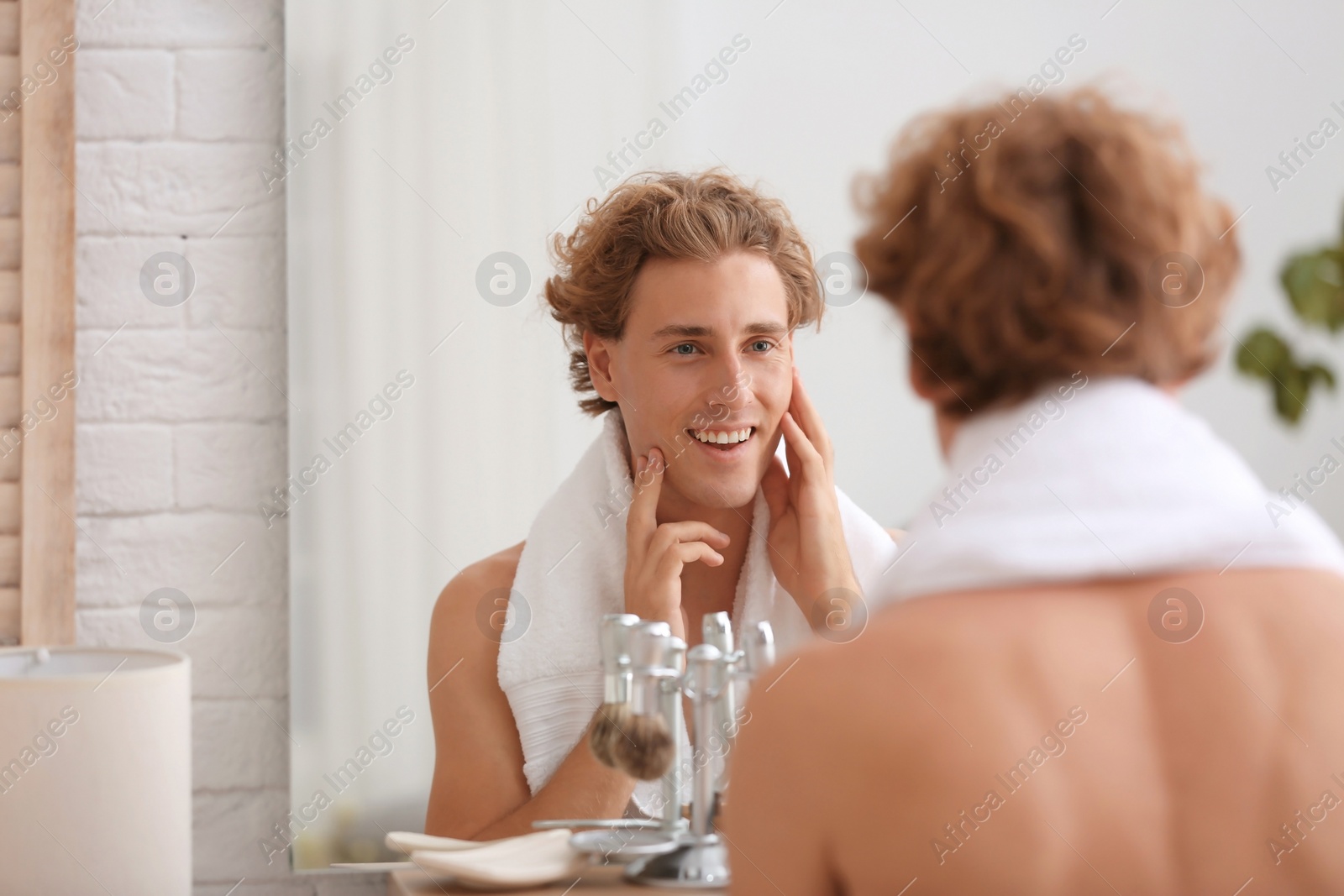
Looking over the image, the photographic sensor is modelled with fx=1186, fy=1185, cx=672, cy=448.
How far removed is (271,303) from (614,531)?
51 cm

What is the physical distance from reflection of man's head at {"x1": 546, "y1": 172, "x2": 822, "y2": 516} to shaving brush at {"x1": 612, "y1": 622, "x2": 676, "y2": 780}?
44 cm

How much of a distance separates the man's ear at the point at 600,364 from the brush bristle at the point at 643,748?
1.96ft

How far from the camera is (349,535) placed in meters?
1.48

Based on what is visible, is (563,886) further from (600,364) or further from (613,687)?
(600,364)

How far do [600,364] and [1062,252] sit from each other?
34.8 inches

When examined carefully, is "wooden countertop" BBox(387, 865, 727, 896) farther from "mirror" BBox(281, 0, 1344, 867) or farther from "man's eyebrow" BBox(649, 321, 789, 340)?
"man's eyebrow" BBox(649, 321, 789, 340)

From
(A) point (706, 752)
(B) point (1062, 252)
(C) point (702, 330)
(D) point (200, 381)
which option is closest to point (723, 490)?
(C) point (702, 330)

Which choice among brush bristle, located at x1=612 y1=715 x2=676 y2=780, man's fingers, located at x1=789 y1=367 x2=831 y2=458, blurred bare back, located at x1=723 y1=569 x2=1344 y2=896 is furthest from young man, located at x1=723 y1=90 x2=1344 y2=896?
man's fingers, located at x1=789 y1=367 x2=831 y2=458

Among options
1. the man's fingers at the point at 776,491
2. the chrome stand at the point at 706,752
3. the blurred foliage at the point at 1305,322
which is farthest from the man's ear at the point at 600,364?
the blurred foliage at the point at 1305,322

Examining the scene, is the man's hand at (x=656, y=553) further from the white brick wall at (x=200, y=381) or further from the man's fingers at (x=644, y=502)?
the white brick wall at (x=200, y=381)

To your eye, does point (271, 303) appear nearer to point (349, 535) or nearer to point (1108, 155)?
point (349, 535)

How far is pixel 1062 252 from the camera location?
26.1 inches

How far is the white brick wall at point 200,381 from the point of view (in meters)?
1.43

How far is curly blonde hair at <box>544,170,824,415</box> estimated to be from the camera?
4.55 ft
